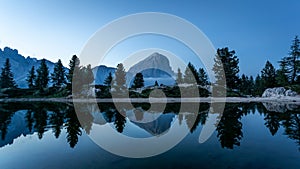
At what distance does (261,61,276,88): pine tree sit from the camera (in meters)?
50.9

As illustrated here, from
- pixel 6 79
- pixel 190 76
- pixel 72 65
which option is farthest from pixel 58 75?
pixel 190 76

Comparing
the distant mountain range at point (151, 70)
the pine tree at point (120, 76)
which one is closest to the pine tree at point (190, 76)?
the distant mountain range at point (151, 70)

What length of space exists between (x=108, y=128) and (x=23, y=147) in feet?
20.3

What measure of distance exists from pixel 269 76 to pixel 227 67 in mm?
11505

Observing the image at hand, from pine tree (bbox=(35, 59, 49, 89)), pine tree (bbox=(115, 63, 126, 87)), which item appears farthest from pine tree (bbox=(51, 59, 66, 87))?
A: pine tree (bbox=(115, 63, 126, 87))

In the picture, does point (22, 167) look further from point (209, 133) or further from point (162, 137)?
point (209, 133)

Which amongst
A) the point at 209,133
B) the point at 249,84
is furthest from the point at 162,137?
the point at 249,84

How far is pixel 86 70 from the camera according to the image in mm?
52562

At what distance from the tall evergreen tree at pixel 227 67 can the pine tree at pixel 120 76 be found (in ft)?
81.0

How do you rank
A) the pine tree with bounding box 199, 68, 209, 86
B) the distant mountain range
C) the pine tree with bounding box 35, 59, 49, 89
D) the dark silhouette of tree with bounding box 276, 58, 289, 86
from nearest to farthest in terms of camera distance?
1. the dark silhouette of tree with bounding box 276, 58, 289, 86
2. the pine tree with bounding box 199, 68, 209, 86
3. the pine tree with bounding box 35, 59, 49, 89
4. the distant mountain range

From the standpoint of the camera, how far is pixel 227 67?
172 feet

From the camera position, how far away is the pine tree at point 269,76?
50875 mm

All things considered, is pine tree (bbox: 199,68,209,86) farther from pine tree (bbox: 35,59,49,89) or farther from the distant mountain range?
pine tree (bbox: 35,59,49,89)

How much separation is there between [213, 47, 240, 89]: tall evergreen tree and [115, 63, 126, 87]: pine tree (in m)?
24.7
